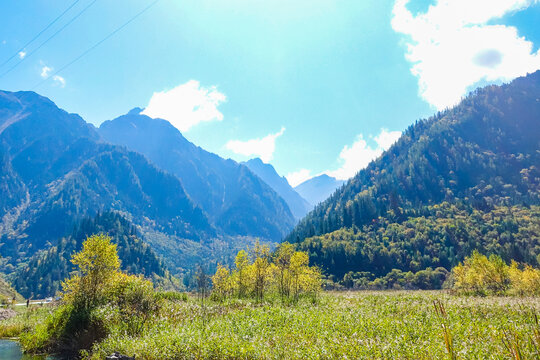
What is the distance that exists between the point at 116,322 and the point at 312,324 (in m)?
16.5

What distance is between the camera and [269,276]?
5375cm

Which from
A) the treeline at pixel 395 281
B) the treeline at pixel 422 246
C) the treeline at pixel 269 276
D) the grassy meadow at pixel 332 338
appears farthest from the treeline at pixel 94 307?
the treeline at pixel 422 246

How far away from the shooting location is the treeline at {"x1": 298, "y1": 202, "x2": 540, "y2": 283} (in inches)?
5940

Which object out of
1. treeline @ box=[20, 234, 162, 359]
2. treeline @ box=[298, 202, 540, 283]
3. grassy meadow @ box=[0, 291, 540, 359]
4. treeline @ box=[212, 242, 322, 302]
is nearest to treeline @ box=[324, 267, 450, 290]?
Answer: treeline @ box=[298, 202, 540, 283]

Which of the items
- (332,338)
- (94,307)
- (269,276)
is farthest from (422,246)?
(94,307)

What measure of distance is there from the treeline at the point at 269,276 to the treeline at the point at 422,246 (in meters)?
103

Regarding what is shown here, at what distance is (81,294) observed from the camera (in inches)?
1105

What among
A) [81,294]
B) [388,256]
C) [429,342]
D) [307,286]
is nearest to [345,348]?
[429,342]

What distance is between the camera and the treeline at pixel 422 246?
495 feet

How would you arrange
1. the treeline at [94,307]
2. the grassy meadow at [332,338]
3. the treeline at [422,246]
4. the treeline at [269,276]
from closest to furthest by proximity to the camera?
the grassy meadow at [332,338] < the treeline at [94,307] < the treeline at [269,276] < the treeline at [422,246]

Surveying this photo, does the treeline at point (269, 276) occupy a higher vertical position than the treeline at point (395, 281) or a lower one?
higher

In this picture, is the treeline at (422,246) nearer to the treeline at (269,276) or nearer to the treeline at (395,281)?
the treeline at (395,281)

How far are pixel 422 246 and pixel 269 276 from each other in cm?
14199

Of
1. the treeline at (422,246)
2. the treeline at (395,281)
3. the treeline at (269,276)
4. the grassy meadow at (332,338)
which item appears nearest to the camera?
the grassy meadow at (332,338)
